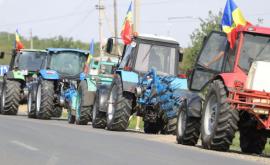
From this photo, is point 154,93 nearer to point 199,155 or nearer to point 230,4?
point 230,4

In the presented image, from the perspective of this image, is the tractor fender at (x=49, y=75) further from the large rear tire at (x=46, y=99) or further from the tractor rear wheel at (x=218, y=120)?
the tractor rear wheel at (x=218, y=120)

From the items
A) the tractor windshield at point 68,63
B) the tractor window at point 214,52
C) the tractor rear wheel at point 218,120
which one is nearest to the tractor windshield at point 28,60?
the tractor windshield at point 68,63

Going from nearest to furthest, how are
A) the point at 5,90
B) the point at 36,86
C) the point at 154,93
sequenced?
1. the point at 154,93
2. the point at 36,86
3. the point at 5,90

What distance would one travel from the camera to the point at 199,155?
48.2 feet

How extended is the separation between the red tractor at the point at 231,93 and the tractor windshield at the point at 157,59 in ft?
15.2

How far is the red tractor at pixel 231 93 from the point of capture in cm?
1575

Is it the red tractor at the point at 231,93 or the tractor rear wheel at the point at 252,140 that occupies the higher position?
the red tractor at the point at 231,93

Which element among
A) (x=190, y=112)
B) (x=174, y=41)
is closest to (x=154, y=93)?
(x=174, y=41)

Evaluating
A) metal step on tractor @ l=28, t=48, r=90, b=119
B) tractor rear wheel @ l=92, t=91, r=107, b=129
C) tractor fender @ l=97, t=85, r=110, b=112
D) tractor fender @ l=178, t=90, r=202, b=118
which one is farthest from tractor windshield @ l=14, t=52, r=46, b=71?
tractor fender @ l=178, t=90, r=202, b=118

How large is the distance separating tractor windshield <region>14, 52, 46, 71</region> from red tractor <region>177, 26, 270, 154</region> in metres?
15.7

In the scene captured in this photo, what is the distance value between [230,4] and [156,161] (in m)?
6.54

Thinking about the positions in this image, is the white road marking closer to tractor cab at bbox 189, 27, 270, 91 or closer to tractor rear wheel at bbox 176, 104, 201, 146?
tractor rear wheel at bbox 176, 104, 201, 146

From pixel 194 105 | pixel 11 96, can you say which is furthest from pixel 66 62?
pixel 194 105

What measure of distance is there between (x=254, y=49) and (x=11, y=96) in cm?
1712
